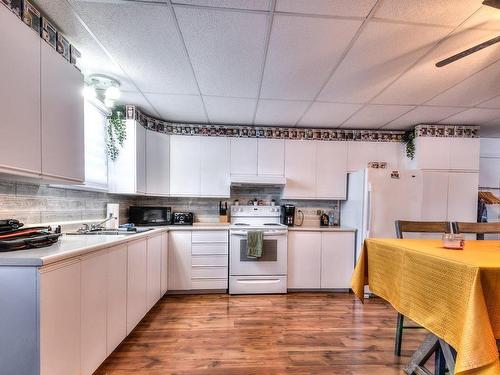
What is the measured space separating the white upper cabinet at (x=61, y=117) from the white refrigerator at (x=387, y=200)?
2983 millimetres

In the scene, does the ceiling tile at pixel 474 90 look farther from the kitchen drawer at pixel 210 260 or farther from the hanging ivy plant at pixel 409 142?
the kitchen drawer at pixel 210 260

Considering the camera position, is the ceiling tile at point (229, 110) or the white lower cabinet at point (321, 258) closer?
the ceiling tile at point (229, 110)

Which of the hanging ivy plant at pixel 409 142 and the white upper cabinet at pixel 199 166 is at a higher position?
the hanging ivy plant at pixel 409 142

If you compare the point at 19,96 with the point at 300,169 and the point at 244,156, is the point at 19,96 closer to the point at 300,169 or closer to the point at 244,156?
the point at 244,156

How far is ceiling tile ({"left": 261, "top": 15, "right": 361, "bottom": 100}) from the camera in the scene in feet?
4.81

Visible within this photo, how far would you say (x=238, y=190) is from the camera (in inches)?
145

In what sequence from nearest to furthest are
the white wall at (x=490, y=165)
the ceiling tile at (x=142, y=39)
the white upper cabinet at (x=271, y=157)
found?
1. the ceiling tile at (x=142, y=39)
2. the white upper cabinet at (x=271, y=157)
3. the white wall at (x=490, y=165)

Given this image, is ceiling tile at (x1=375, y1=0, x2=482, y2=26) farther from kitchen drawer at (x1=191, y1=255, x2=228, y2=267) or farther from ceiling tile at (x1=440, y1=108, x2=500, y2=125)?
kitchen drawer at (x1=191, y1=255, x2=228, y2=267)

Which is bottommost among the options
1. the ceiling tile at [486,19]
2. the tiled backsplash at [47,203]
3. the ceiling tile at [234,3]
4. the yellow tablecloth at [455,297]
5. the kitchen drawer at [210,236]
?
the kitchen drawer at [210,236]

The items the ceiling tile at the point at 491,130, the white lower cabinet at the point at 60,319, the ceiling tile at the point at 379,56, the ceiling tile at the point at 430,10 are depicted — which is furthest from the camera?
the ceiling tile at the point at 491,130

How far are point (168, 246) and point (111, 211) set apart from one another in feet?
2.53

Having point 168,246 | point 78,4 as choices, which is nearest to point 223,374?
point 168,246

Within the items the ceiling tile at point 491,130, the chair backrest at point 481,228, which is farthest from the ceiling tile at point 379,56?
the ceiling tile at point 491,130

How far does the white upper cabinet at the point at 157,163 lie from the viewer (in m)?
3.10
